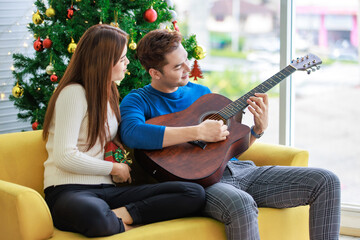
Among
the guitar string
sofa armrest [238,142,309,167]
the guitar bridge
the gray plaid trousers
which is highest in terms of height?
the guitar string

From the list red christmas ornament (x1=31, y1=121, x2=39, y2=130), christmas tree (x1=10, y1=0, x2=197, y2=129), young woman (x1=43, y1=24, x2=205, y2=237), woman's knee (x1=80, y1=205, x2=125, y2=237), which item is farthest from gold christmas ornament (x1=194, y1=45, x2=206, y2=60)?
woman's knee (x1=80, y1=205, x2=125, y2=237)

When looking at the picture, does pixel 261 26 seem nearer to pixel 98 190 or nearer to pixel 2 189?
pixel 98 190

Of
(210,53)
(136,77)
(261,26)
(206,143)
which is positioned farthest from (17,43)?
(206,143)

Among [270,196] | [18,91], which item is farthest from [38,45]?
[270,196]

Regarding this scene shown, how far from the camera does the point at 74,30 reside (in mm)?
2660

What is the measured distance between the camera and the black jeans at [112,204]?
5.81 ft

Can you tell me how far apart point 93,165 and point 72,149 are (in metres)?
0.11

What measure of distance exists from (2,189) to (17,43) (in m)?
1.77

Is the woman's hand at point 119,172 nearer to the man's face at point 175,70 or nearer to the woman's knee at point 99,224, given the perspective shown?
the woman's knee at point 99,224

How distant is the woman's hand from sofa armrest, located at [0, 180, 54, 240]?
0.33 metres

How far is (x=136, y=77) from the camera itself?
2777 millimetres

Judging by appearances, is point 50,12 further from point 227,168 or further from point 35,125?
point 227,168

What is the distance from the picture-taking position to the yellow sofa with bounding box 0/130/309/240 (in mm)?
1759

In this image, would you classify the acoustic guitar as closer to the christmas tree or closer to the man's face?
the man's face
